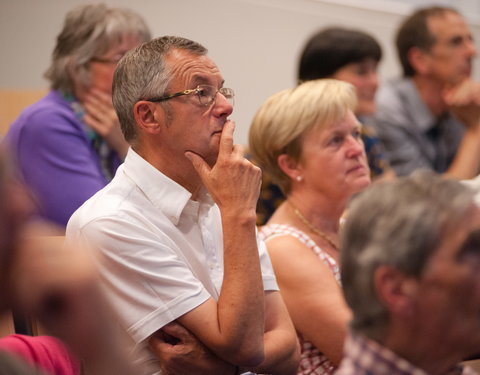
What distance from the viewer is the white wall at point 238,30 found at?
3623mm

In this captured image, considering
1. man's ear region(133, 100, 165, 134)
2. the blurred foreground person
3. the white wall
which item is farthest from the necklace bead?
the white wall

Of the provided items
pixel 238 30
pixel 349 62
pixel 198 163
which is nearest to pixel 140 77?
pixel 198 163

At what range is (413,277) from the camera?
3.68 feet

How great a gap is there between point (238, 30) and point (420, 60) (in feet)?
3.59

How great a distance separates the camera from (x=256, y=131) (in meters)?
2.42

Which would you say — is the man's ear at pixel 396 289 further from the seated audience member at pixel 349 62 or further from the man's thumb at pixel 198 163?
the seated audience member at pixel 349 62

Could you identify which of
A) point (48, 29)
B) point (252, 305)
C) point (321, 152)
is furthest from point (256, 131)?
point (48, 29)

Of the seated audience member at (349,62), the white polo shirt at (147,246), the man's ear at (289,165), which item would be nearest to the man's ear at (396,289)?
the white polo shirt at (147,246)

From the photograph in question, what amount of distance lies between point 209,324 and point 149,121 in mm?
517

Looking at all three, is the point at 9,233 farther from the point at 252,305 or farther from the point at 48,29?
the point at 48,29

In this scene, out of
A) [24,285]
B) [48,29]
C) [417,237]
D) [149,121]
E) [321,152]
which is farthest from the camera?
[48,29]

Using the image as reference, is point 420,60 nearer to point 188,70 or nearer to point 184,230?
point 188,70

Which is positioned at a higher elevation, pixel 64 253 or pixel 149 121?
pixel 64 253

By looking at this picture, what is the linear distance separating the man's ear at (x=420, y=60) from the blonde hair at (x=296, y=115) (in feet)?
4.92
